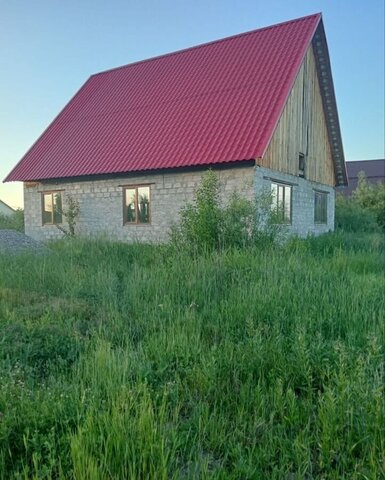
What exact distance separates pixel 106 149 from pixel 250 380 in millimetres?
13079

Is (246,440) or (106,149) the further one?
(106,149)

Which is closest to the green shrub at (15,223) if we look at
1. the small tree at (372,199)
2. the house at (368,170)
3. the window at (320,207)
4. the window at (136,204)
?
the window at (136,204)

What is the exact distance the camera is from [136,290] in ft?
17.9

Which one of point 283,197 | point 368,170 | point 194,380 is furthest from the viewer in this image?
point 368,170

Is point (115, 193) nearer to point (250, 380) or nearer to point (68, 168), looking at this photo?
point (68, 168)

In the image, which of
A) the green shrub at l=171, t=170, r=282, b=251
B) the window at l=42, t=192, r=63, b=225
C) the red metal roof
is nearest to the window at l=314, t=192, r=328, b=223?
the red metal roof

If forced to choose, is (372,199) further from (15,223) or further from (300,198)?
(15,223)

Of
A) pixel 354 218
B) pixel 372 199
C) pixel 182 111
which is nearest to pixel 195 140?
pixel 182 111

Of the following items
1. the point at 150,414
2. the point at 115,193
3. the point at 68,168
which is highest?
the point at 68,168

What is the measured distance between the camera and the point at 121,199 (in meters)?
14.0

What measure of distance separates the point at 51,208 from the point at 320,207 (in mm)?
11821

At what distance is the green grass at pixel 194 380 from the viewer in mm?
2162

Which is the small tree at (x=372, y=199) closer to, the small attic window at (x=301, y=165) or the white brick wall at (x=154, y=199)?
the white brick wall at (x=154, y=199)

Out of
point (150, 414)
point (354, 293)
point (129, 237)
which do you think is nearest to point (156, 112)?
point (129, 237)
